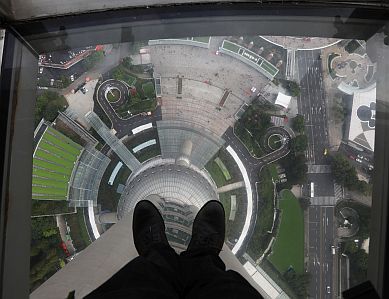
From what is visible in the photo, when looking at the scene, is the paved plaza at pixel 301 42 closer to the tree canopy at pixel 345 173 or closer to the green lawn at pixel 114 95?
the tree canopy at pixel 345 173

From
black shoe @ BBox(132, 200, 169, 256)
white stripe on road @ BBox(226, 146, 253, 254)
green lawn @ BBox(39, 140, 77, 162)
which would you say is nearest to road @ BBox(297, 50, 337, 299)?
white stripe on road @ BBox(226, 146, 253, 254)

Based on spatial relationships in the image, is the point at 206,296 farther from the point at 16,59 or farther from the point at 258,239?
the point at 16,59

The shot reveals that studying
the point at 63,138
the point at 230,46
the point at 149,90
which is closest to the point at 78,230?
the point at 63,138

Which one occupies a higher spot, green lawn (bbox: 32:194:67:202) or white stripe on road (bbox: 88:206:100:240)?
green lawn (bbox: 32:194:67:202)

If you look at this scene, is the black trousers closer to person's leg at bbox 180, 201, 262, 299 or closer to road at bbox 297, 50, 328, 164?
person's leg at bbox 180, 201, 262, 299

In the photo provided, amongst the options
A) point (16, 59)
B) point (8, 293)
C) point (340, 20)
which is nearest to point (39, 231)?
point (8, 293)
